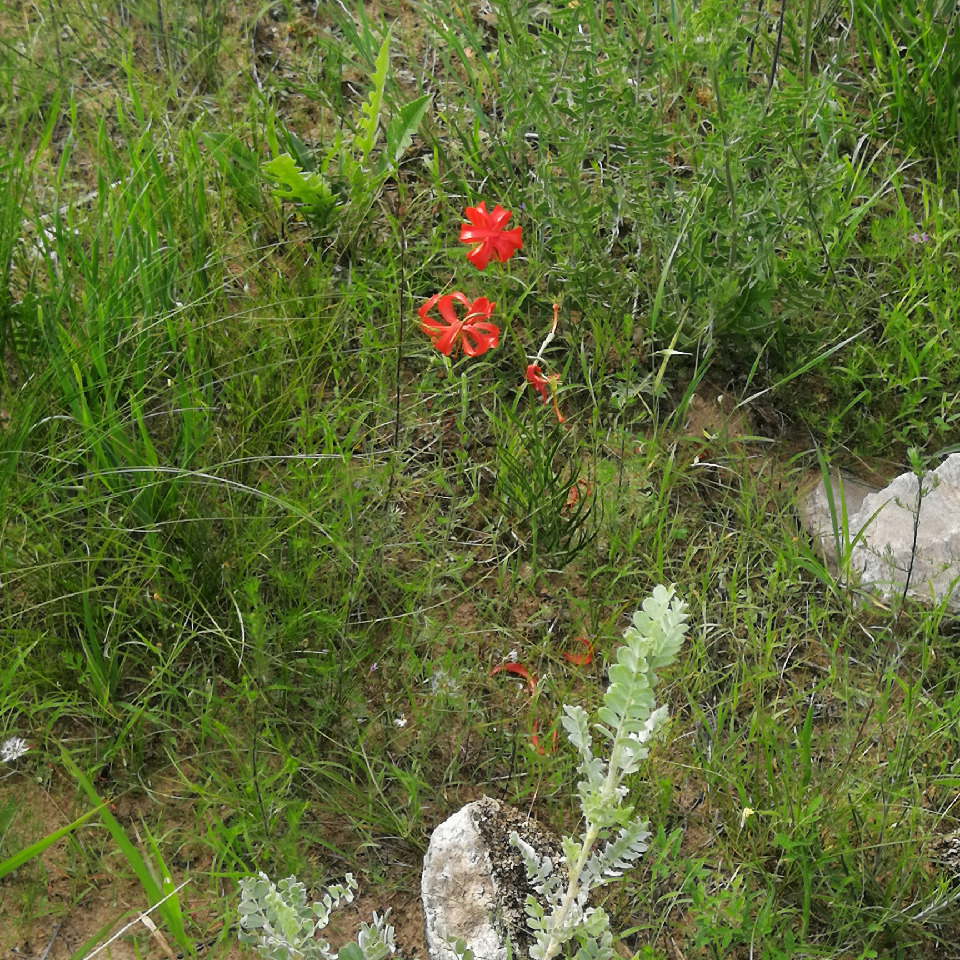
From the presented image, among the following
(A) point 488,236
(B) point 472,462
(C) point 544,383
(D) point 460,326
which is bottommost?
(B) point 472,462

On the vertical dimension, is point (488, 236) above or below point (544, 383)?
above

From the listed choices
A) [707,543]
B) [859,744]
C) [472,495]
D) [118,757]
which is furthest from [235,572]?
[859,744]

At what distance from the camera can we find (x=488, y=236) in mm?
2551

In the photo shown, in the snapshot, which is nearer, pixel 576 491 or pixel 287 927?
pixel 287 927

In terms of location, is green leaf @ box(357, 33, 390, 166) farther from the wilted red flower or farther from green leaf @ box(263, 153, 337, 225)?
the wilted red flower

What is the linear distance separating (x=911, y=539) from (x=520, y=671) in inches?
37.0

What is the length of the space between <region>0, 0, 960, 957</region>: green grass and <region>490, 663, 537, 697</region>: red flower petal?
0.03 meters

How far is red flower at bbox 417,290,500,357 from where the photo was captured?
8.15 ft

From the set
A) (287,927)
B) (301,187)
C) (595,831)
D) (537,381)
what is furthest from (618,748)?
(301,187)

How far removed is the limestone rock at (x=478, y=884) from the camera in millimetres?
1804

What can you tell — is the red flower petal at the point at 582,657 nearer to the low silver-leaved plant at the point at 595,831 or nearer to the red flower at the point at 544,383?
the red flower at the point at 544,383

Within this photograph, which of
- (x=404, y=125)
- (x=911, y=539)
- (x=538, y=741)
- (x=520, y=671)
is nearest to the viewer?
(x=538, y=741)

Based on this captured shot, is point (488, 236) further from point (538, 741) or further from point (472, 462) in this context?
point (538, 741)

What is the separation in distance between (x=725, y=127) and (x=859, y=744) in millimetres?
1326
